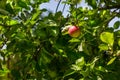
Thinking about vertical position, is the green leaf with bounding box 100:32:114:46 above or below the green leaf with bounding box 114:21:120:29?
above

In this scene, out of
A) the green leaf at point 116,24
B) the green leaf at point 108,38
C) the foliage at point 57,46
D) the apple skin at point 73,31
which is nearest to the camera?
the green leaf at point 108,38

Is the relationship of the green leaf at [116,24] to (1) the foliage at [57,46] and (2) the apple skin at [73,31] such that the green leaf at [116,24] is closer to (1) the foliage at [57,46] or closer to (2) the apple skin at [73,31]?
(1) the foliage at [57,46]

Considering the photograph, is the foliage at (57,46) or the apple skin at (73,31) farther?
the apple skin at (73,31)

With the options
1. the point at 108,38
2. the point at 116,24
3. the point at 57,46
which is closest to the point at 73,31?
the point at 57,46

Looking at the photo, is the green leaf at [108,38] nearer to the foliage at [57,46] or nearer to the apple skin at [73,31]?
the foliage at [57,46]

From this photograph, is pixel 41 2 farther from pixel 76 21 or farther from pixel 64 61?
pixel 64 61

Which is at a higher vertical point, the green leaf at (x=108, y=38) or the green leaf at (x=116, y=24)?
the green leaf at (x=108, y=38)

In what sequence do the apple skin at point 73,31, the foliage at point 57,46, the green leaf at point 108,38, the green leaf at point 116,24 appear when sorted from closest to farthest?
the green leaf at point 108,38, the foliage at point 57,46, the apple skin at point 73,31, the green leaf at point 116,24

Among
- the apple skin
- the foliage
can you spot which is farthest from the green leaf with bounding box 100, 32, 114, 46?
the apple skin

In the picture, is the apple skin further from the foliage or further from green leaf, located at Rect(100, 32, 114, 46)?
green leaf, located at Rect(100, 32, 114, 46)

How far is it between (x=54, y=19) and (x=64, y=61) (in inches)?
10.7

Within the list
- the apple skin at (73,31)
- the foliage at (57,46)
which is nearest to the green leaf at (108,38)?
the foliage at (57,46)

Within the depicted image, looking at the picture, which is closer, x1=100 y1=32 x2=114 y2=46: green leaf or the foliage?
x1=100 y1=32 x2=114 y2=46: green leaf

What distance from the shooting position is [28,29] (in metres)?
1.93
